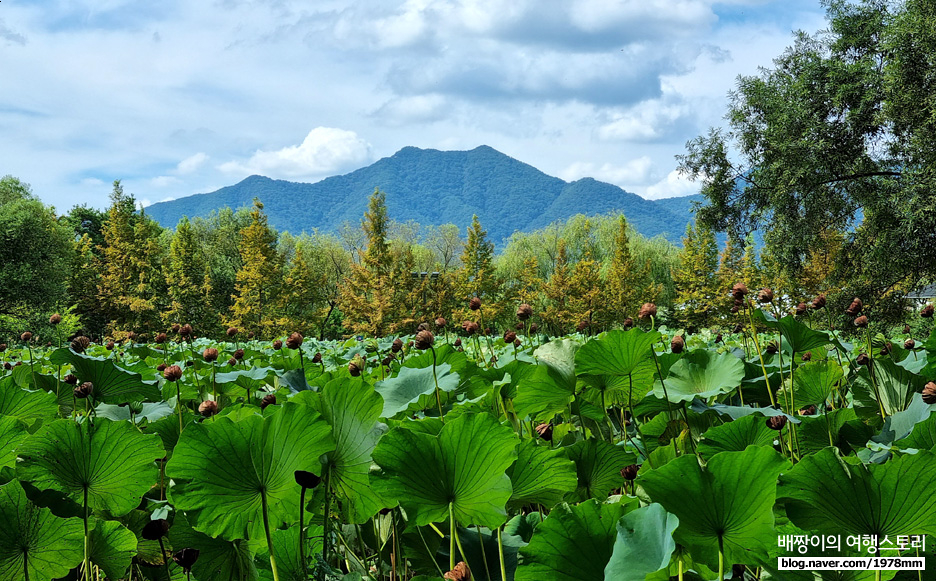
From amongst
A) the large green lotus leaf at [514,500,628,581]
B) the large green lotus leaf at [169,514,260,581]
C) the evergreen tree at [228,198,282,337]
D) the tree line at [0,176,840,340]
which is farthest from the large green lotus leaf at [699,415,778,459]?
the evergreen tree at [228,198,282,337]

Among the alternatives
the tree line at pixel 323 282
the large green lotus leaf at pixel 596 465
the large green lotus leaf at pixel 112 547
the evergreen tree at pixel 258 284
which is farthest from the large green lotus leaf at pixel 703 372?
the evergreen tree at pixel 258 284

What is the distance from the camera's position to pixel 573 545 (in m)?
0.66

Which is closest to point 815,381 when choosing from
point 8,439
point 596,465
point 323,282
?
point 596,465

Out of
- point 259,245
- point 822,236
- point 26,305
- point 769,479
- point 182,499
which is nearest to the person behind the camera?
point 769,479

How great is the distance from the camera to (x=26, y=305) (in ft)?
78.9

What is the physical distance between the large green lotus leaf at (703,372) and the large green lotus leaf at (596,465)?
0.22 meters

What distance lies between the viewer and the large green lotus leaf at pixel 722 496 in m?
0.62

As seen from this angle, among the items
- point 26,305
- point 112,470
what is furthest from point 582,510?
point 26,305

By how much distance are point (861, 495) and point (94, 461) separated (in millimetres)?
934

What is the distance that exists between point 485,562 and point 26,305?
2871 cm

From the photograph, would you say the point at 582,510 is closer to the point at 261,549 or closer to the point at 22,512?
the point at 261,549

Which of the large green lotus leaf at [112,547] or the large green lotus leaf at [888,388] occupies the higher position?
the large green lotus leaf at [888,388]

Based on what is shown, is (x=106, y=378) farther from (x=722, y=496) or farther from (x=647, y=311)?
(x=722, y=496)

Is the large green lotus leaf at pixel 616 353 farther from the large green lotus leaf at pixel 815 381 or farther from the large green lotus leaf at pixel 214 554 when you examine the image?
the large green lotus leaf at pixel 214 554
